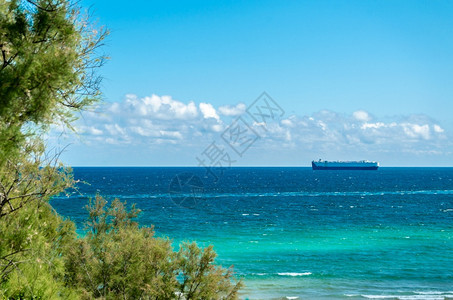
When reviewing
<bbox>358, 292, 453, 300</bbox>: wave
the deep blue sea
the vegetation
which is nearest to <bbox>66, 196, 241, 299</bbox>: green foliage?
the vegetation

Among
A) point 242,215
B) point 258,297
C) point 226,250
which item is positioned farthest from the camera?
point 242,215

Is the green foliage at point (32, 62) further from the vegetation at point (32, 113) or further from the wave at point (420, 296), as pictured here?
the wave at point (420, 296)

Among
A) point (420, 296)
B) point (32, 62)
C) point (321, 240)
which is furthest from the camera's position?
point (321, 240)

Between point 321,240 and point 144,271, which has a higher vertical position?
point 144,271

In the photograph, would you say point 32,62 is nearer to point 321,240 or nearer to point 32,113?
point 32,113

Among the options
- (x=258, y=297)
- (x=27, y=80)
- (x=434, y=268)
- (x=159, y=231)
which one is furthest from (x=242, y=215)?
(x=27, y=80)

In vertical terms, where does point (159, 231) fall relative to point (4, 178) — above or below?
below

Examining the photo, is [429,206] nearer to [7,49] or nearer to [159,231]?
[159,231]

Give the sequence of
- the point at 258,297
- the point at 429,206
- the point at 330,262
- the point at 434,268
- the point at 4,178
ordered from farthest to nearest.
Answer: the point at 429,206
the point at 330,262
the point at 434,268
the point at 258,297
the point at 4,178

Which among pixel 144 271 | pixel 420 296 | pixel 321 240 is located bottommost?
pixel 420 296

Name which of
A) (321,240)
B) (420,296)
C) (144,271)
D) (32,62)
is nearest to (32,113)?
(32,62)

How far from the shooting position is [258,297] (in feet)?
100

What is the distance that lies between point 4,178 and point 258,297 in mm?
25066

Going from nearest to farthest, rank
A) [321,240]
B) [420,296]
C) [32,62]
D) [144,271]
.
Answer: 1. [32,62]
2. [144,271]
3. [420,296]
4. [321,240]
